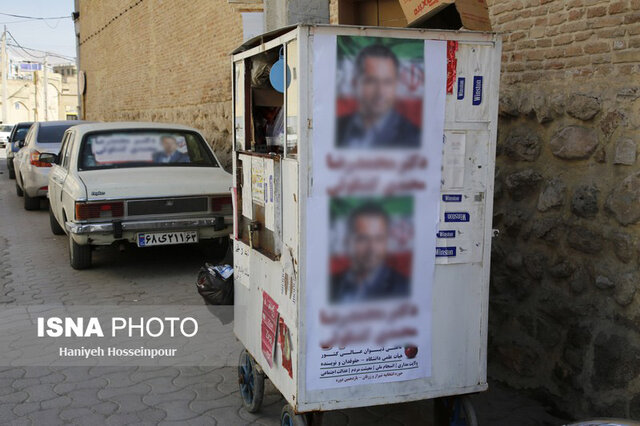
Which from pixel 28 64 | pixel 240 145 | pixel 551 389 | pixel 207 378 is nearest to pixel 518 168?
pixel 551 389

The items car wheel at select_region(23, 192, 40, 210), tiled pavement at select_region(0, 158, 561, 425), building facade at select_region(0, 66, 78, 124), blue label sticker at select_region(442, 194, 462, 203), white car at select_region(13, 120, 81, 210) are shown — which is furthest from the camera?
building facade at select_region(0, 66, 78, 124)

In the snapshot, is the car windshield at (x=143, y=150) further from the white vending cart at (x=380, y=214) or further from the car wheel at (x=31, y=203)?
the car wheel at (x=31, y=203)

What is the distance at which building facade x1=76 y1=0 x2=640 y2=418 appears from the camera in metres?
3.81

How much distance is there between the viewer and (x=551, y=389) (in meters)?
4.31

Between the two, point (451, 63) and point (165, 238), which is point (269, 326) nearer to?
point (451, 63)

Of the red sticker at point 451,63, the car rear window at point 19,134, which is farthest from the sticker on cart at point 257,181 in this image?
the car rear window at point 19,134

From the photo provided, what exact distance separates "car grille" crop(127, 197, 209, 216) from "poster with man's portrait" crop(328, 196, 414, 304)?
463cm

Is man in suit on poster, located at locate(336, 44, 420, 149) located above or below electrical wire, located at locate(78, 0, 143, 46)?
below

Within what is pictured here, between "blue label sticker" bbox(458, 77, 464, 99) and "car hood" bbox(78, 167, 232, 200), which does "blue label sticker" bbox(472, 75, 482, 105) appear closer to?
"blue label sticker" bbox(458, 77, 464, 99)

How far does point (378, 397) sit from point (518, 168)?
2034mm

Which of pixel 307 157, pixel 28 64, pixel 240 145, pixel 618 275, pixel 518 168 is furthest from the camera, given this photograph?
pixel 28 64

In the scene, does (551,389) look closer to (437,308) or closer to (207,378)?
(437,308)

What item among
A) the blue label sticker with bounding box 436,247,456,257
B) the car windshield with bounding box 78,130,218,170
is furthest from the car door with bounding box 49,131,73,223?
the blue label sticker with bounding box 436,247,456,257

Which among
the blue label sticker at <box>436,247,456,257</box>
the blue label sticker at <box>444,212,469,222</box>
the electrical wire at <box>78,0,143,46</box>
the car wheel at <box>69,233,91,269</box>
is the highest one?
the electrical wire at <box>78,0,143,46</box>
